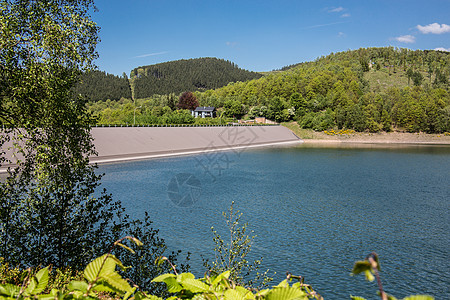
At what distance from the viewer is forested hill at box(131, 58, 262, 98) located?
14991cm

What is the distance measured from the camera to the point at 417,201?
818 inches

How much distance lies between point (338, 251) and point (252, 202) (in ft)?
24.4

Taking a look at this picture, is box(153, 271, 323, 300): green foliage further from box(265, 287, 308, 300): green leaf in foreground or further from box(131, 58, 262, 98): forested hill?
box(131, 58, 262, 98): forested hill

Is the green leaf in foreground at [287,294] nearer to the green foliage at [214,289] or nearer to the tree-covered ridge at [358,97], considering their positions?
the green foliage at [214,289]

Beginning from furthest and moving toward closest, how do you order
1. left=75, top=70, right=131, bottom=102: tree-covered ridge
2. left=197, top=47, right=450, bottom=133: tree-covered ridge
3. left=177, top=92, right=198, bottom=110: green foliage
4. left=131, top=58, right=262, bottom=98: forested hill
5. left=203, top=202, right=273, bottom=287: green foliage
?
left=131, top=58, right=262, bottom=98: forested hill < left=75, top=70, right=131, bottom=102: tree-covered ridge < left=177, top=92, right=198, bottom=110: green foliage < left=197, top=47, right=450, bottom=133: tree-covered ridge < left=203, top=202, right=273, bottom=287: green foliage

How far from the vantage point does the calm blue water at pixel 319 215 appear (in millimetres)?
11312

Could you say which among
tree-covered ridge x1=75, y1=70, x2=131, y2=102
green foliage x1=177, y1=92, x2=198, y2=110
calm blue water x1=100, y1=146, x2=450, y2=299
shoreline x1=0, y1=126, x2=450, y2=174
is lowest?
calm blue water x1=100, y1=146, x2=450, y2=299

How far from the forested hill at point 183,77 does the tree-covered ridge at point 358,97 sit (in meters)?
34.5

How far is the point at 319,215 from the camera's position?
17.4 m

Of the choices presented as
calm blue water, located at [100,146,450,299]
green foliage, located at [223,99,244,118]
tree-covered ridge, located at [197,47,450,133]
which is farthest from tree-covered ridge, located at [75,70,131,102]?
calm blue water, located at [100,146,450,299]

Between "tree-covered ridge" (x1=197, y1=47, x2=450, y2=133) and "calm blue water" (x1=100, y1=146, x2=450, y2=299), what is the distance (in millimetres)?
54153

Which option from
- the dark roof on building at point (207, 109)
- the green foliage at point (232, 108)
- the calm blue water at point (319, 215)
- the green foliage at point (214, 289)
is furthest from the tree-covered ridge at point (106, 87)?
the green foliage at point (214, 289)

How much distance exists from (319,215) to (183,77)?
543 feet

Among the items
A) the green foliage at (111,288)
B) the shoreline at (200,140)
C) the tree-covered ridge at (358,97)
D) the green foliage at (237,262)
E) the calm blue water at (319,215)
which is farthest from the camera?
the tree-covered ridge at (358,97)
